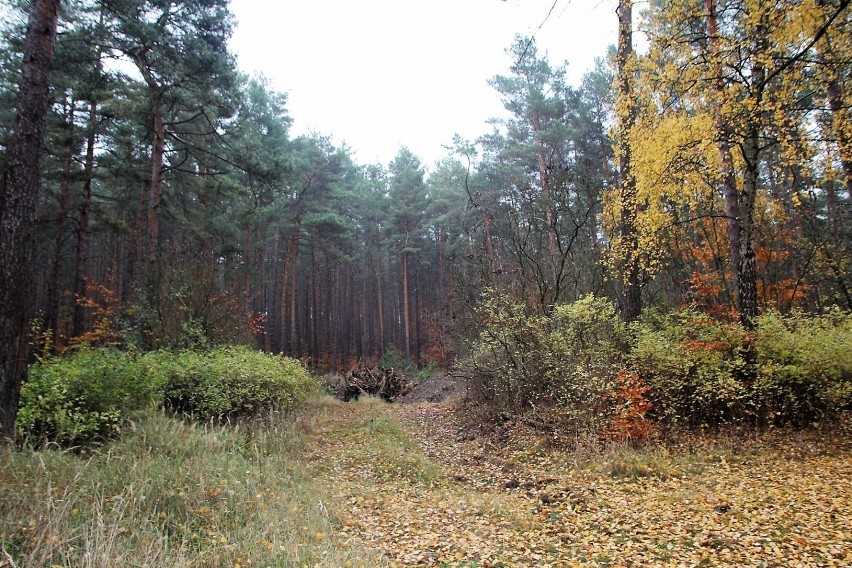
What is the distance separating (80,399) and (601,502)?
5.35 meters

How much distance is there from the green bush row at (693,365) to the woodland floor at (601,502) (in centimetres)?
46

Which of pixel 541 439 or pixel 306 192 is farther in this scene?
pixel 306 192

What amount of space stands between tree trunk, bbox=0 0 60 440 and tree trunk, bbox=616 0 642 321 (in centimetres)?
827

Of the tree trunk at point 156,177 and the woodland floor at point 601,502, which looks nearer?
the woodland floor at point 601,502

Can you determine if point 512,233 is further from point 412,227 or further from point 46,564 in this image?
point 412,227

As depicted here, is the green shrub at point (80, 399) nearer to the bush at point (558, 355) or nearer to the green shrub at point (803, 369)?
the bush at point (558, 355)

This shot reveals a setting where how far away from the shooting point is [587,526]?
401 cm

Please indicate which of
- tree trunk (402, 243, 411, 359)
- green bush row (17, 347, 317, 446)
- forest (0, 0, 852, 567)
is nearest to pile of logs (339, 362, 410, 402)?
forest (0, 0, 852, 567)

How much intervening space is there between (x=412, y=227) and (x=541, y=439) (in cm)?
2270

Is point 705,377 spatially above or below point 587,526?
above

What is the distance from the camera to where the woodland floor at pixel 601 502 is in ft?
11.2

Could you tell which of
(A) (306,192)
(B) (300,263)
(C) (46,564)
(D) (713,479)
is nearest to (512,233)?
(D) (713,479)

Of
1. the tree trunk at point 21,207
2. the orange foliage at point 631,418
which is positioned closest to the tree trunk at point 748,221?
the orange foliage at point 631,418

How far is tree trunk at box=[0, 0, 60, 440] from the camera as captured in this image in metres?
4.19
